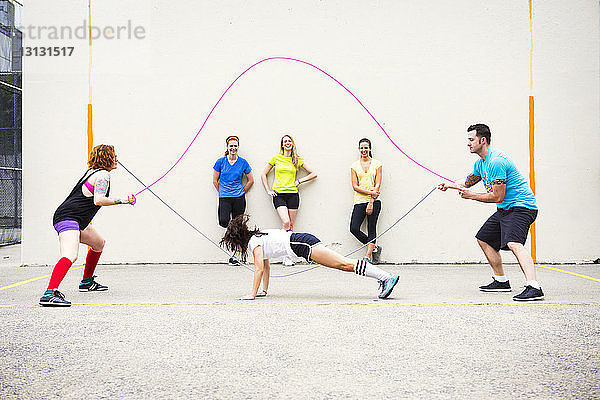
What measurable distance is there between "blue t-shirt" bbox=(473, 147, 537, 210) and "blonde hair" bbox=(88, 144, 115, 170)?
3225mm

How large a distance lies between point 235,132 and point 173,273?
2.19m

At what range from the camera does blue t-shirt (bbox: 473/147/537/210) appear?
5.89 m

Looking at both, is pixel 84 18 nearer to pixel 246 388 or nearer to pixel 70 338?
pixel 70 338

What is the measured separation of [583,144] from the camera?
9.07 metres

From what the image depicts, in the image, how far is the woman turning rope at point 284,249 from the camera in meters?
5.67

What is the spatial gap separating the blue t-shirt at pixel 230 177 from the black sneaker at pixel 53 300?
3.68m

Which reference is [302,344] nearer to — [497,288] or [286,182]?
[497,288]

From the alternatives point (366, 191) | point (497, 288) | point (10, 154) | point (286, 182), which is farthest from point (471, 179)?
point (10, 154)

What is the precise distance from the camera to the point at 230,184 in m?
8.94

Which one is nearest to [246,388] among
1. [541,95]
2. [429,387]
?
[429,387]

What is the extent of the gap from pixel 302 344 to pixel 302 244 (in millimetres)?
1755

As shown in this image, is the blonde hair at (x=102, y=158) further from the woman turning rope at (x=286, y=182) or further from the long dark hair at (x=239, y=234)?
the woman turning rope at (x=286, y=182)

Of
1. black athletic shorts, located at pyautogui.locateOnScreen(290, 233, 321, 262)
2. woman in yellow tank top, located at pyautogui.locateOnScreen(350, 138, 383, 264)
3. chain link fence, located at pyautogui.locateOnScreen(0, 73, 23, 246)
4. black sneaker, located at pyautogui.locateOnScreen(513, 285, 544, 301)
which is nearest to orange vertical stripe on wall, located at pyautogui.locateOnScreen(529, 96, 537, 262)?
woman in yellow tank top, located at pyautogui.locateOnScreen(350, 138, 383, 264)

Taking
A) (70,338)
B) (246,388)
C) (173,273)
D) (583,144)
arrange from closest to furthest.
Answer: (246,388) → (70,338) → (173,273) → (583,144)
